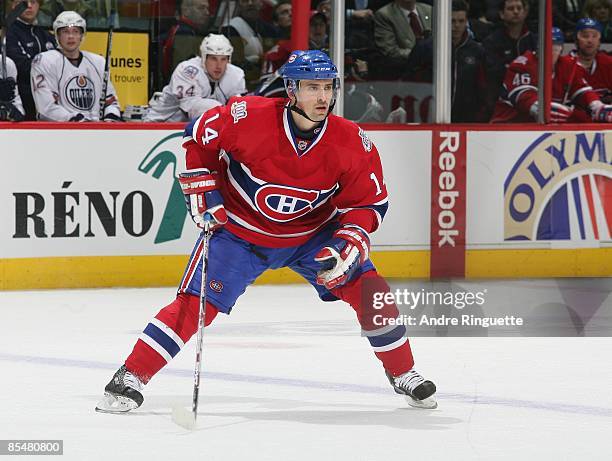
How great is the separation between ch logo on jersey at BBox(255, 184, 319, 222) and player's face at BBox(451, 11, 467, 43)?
3615 mm

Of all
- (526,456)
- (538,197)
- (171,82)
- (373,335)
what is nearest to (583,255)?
(538,197)

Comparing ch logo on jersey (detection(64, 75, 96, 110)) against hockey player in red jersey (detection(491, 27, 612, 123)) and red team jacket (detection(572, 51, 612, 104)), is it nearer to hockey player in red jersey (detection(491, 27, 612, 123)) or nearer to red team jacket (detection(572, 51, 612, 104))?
hockey player in red jersey (detection(491, 27, 612, 123))

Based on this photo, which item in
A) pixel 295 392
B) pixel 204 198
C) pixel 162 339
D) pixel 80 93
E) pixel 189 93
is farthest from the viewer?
pixel 189 93

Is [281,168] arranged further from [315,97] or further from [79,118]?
[79,118]

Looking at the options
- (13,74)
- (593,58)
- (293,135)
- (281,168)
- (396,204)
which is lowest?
(396,204)

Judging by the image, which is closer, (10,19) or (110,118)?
(10,19)

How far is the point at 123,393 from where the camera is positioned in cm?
420

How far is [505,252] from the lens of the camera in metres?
7.82

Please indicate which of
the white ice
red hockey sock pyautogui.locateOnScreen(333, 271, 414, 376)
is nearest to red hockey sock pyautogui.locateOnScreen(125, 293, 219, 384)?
the white ice

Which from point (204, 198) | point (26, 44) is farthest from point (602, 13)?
point (204, 198)

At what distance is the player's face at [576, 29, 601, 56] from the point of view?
8.18 meters

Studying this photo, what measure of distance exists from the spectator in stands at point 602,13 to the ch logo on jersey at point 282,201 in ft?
14.2

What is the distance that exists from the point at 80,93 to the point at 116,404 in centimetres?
336

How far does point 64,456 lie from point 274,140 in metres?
1.21
